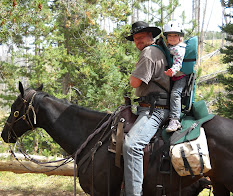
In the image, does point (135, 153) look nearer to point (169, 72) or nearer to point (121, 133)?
point (121, 133)

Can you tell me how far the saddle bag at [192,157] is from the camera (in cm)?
294

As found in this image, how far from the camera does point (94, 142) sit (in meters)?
3.55

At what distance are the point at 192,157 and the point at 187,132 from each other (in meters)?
0.31

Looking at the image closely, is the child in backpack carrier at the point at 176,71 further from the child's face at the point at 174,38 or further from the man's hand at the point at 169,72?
the man's hand at the point at 169,72

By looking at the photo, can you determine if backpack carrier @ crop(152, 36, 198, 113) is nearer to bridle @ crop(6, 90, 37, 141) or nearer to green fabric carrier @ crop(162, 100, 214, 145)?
green fabric carrier @ crop(162, 100, 214, 145)

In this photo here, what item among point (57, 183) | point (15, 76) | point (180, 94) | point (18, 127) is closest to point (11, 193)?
point (57, 183)

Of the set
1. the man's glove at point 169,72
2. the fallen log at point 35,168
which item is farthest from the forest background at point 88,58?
the man's glove at point 169,72

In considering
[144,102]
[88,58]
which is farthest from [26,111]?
[88,58]

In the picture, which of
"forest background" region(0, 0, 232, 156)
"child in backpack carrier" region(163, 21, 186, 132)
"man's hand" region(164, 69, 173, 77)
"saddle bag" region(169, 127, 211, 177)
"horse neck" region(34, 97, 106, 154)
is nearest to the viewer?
"saddle bag" region(169, 127, 211, 177)

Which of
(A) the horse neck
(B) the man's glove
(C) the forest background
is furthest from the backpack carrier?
(C) the forest background

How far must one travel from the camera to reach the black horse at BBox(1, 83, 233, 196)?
9.98 ft

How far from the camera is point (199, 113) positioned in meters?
3.33

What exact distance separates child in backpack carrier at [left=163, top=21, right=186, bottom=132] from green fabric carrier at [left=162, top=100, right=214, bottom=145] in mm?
94

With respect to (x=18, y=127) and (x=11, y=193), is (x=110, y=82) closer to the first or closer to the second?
(x=11, y=193)
